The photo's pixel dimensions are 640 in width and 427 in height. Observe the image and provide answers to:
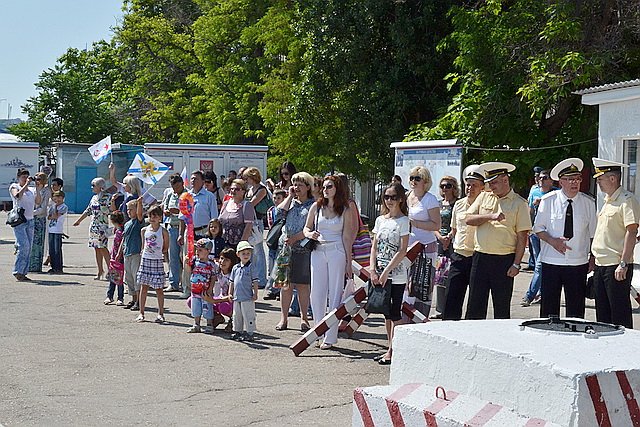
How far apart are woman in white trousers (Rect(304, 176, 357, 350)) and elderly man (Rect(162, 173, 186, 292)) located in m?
4.56

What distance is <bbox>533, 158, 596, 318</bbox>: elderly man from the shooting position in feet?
29.8

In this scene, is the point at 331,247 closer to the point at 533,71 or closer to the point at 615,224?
the point at 615,224

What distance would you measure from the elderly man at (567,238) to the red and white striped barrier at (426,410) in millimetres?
4669

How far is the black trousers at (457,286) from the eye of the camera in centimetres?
946

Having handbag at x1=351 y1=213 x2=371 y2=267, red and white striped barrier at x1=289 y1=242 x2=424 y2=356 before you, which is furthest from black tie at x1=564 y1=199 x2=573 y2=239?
handbag at x1=351 y1=213 x2=371 y2=267

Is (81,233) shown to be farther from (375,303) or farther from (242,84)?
(375,303)

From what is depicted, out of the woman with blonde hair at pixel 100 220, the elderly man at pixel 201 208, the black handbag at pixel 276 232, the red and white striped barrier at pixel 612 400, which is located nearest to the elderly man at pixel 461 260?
the black handbag at pixel 276 232

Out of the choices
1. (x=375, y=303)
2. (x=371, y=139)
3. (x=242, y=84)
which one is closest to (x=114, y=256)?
(x=375, y=303)

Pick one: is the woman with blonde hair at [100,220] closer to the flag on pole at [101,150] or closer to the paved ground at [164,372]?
the paved ground at [164,372]

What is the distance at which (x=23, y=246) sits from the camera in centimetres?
1634

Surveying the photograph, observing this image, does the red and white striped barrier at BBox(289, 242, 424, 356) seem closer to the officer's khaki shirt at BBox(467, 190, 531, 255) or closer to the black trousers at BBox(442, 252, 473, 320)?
the black trousers at BBox(442, 252, 473, 320)

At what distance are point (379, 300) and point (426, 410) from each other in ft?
15.3

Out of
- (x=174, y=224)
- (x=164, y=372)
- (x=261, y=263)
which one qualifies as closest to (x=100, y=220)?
(x=174, y=224)

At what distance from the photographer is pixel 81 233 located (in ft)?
96.7
